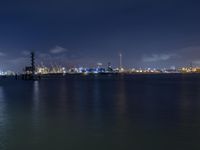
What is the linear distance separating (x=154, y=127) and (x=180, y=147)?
17.5ft

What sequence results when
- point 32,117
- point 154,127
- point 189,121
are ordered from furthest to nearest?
point 32,117 < point 189,121 < point 154,127

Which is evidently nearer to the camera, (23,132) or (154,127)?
(23,132)

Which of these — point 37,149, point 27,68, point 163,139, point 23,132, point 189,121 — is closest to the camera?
point 37,149

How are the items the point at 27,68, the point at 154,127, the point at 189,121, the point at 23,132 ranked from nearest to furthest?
the point at 23,132 < the point at 154,127 < the point at 189,121 < the point at 27,68

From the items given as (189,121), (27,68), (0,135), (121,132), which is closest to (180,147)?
(121,132)

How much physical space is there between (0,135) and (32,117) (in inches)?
282

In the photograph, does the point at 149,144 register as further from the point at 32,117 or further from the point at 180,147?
the point at 32,117

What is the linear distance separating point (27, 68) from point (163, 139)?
111 m

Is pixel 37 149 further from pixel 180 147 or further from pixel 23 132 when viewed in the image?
pixel 180 147

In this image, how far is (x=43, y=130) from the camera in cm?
2028

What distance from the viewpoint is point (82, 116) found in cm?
2673

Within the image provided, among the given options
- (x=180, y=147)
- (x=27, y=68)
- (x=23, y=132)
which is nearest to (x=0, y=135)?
(x=23, y=132)

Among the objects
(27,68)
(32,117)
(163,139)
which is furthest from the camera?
(27,68)

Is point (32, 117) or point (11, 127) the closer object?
point (11, 127)
